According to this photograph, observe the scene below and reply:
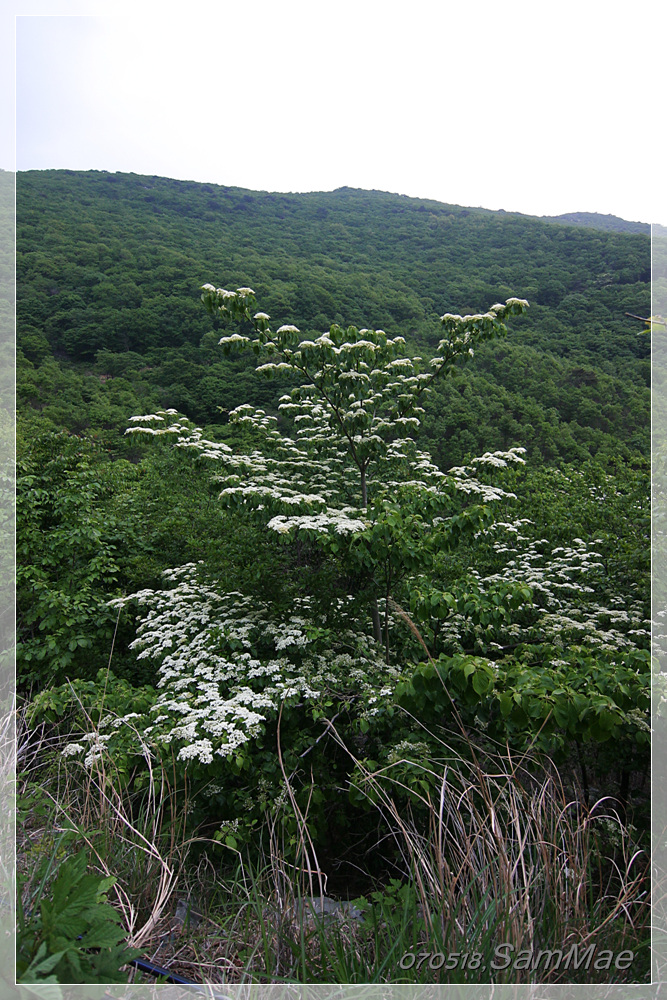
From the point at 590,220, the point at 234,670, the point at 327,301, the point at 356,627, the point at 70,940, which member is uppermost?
the point at 590,220

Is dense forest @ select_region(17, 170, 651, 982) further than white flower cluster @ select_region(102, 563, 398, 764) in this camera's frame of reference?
No

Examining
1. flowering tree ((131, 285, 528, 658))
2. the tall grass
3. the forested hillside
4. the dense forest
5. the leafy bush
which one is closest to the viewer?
the leafy bush

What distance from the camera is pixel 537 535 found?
4.73 m

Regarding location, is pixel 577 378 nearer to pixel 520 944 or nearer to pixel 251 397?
pixel 251 397

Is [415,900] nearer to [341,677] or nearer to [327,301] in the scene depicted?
[341,677]

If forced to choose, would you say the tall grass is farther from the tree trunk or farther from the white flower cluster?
the tree trunk

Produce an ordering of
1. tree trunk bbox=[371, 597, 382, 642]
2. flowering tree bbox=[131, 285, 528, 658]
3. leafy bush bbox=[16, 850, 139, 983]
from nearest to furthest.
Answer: leafy bush bbox=[16, 850, 139, 983] → flowering tree bbox=[131, 285, 528, 658] → tree trunk bbox=[371, 597, 382, 642]

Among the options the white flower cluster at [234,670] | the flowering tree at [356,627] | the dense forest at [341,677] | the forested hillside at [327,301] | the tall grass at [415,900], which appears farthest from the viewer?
the forested hillside at [327,301]

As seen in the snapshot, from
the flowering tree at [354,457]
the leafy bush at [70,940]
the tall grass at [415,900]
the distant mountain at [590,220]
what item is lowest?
the tall grass at [415,900]

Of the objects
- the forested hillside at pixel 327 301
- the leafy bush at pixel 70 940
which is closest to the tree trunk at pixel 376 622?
the leafy bush at pixel 70 940

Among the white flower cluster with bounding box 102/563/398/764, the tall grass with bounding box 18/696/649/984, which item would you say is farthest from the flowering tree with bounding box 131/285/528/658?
the tall grass with bounding box 18/696/649/984

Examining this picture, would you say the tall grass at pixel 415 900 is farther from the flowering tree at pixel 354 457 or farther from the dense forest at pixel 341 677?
the flowering tree at pixel 354 457

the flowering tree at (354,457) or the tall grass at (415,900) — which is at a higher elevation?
the flowering tree at (354,457)

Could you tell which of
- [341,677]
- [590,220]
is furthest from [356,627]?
[590,220]
